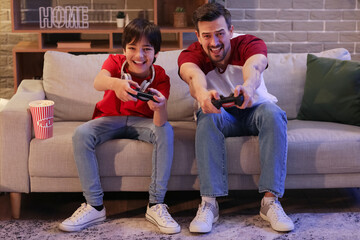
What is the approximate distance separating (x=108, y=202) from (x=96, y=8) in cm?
175

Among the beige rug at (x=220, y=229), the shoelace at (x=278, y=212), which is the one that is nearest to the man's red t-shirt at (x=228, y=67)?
the shoelace at (x=278, y=212)

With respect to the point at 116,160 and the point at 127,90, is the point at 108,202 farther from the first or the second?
the point at 127,90

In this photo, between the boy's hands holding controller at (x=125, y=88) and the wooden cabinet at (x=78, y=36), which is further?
the wooden cabinet at (x=78, y=36)

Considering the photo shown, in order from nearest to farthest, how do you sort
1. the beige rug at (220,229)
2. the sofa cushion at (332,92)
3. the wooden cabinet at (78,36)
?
the beige rug at (220,229) < the sofa cushion at (332,92) < the wooden cabinet at (78,36)

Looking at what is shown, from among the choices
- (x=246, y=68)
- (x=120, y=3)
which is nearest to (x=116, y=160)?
(x=246, y=68)

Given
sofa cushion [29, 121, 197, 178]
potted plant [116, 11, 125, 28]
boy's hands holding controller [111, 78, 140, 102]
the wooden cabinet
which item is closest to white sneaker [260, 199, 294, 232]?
sofa cushion [29, 121, 197, 178]

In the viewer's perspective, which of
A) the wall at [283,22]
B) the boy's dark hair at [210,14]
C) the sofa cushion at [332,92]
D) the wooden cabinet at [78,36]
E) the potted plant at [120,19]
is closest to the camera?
the boy's dark hair at [210,14]

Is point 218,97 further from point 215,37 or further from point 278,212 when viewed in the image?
point 278,212

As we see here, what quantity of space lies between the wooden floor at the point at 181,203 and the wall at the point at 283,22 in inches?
57.5

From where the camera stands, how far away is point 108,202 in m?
2.88

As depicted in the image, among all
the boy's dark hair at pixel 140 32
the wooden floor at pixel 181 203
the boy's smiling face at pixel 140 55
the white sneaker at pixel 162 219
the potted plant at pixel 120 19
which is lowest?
the wooden floor at pixel 181 203

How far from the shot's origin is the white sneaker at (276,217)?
2.50 metres

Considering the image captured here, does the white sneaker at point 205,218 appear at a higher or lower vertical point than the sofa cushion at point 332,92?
lower

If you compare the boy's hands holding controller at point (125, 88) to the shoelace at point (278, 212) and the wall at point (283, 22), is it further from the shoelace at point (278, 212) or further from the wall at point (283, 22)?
the wall at point (283, 22)
